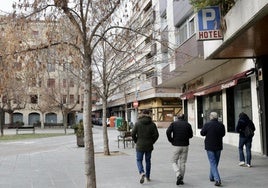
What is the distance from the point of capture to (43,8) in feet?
22.3

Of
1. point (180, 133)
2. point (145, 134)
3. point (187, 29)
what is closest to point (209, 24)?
point (180, 133)

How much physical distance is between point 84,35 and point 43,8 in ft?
2.65

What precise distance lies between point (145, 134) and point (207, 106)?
16006mm

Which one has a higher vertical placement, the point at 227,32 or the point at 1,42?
the point at 227,32

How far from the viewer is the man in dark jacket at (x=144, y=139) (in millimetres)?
9812

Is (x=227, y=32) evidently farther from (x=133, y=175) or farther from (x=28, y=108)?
(x=28, y=108)

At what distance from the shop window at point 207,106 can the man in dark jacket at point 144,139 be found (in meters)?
12.3

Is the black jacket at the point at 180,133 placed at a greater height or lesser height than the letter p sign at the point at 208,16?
lesser

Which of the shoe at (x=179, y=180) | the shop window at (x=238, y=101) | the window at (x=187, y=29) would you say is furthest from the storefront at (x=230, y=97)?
the shoe at (x=179, y=180)

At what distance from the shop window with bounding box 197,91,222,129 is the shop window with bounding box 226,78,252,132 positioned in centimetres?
147

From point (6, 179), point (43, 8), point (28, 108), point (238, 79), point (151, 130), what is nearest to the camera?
point (43, 8)

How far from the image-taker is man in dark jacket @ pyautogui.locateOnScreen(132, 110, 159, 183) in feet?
32.2

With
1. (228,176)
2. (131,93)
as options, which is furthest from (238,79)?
(131,93)

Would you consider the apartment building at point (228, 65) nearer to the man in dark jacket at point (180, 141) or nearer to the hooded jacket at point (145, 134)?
the man in dark jacket at point (180, 141)
